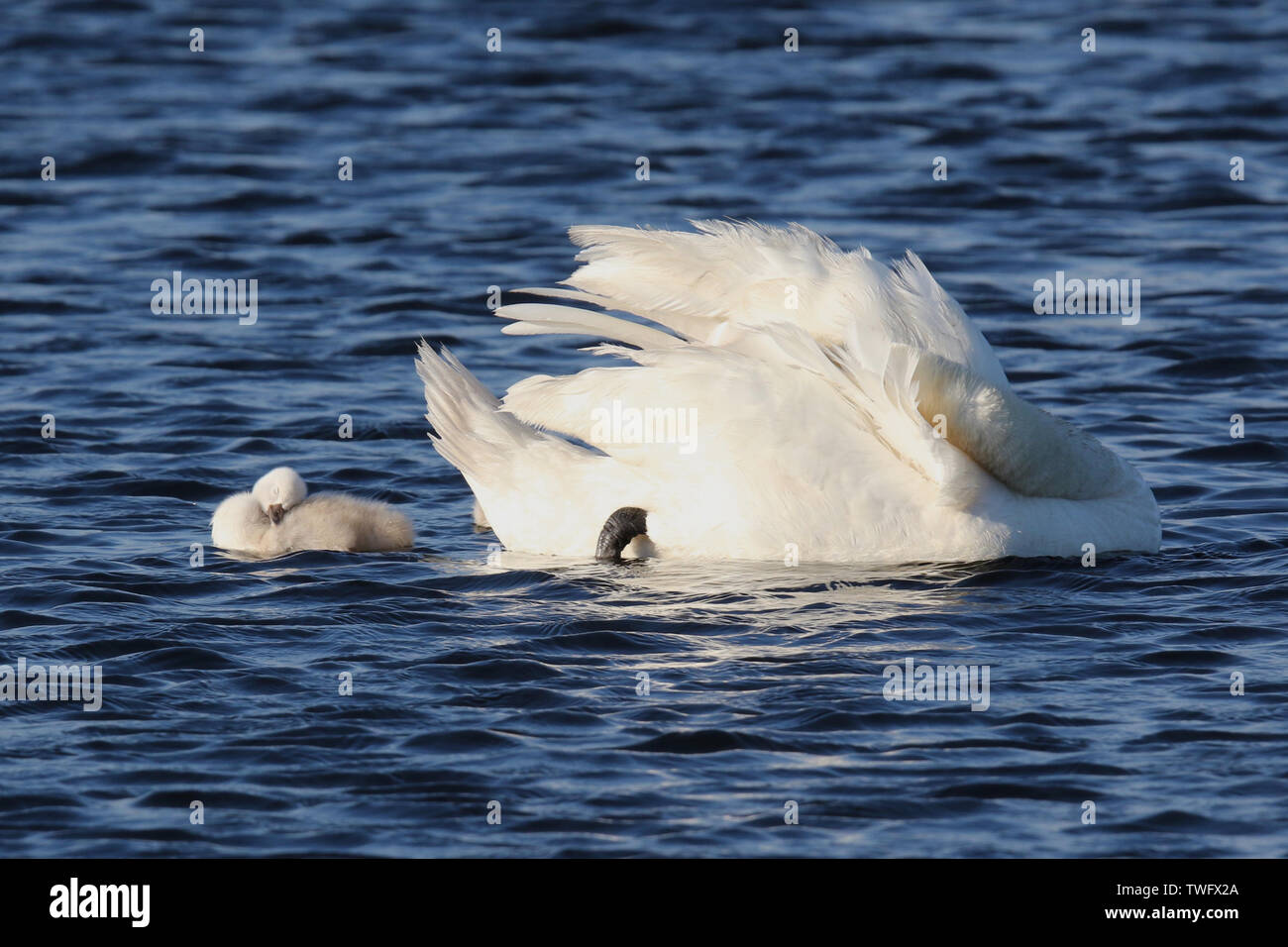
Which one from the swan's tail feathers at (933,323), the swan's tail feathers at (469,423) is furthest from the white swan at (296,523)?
the swan's tail feathers at (933,323)

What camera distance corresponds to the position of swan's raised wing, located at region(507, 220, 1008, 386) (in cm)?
888

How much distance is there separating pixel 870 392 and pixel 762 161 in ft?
33.6

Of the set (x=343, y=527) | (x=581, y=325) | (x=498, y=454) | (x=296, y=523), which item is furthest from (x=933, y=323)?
(x=296, y=523)

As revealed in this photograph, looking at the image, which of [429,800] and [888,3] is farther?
[888,3]

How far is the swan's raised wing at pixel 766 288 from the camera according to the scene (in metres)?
8.88

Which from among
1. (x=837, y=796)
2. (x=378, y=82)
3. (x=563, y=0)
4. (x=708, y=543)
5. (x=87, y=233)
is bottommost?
(x=837, y=796)

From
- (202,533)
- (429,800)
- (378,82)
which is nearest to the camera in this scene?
(429,800)

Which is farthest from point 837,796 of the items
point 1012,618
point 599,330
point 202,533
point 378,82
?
point 378,82

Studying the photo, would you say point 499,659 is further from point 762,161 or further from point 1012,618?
point 762,161

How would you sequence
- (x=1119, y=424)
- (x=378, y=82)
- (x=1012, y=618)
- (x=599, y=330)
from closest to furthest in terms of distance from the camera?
1. (x=1012, y=618)
2. (x=599, y=330)
3. (x=1119, y=424)
4. (x=378, y=82)

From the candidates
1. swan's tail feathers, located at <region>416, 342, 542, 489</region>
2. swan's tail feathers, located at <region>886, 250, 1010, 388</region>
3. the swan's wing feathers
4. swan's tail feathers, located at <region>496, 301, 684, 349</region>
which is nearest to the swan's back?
swan's tail feathers, located at <region>416, 342, 542, 489</region>

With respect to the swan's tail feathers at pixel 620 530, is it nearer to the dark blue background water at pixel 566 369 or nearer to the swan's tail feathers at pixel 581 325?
the dark blue background water at pixel 566 369

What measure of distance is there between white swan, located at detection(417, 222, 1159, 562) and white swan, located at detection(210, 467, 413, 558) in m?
0.46

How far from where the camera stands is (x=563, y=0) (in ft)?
80.1
